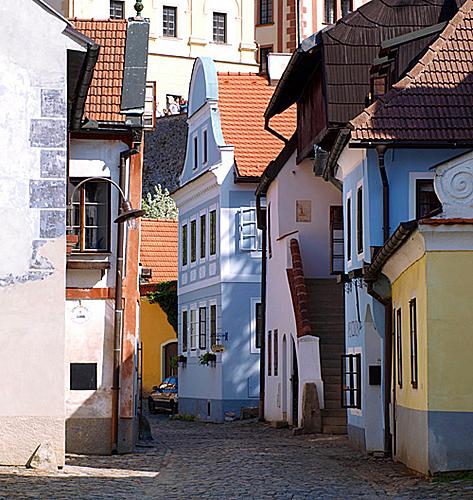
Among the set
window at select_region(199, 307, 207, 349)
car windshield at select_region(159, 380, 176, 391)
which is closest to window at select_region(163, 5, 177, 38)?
car windshield at select_region(159, 380, 176, 391)

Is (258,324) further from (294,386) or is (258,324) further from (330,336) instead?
(330,336)

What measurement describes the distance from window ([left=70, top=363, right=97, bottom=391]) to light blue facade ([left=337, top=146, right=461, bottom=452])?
466cm

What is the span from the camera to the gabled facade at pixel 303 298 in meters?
30.9

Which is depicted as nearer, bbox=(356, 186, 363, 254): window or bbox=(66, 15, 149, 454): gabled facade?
bbox=(66, 15, 149, 454): gabled facade

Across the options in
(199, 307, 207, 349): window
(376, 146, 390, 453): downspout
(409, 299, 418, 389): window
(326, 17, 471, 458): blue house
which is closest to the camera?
(409, 299, 418, 389): window

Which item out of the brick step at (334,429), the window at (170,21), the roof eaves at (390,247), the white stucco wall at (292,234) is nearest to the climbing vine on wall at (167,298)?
the white stucco wall at (292,234)

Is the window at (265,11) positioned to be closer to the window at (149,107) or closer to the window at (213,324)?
the window at (213,324)

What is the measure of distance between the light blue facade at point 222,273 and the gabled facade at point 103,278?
14.2m

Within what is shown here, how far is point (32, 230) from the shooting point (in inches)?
853

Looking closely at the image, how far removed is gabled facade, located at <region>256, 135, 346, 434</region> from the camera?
101 ft

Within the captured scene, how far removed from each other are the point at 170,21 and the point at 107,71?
59.9 meters

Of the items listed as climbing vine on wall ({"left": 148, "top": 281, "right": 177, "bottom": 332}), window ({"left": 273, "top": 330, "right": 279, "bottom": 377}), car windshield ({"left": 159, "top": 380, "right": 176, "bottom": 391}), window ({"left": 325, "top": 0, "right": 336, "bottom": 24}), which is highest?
window ({"left": 325, "top": 0, "right": 336, "bottom": 24})

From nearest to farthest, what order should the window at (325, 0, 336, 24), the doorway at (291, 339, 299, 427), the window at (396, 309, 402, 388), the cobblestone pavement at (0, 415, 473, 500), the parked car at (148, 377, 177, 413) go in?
the cobblestone pavement at (0, 415, 473, 500), the window at (396, 309, 402, 388), the doorway at (291, 339, 299, 427), the parked car at (148, 377, 177, 413), the window at (325, 0, 336, 24)

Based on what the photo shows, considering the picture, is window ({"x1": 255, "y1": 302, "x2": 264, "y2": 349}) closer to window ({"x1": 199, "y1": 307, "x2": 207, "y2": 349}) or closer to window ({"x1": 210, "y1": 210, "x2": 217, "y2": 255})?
window ({"x1": 210, "y1": 210, "x2": 217, "y2": 255})
